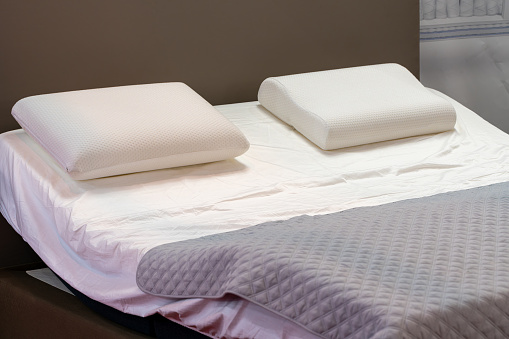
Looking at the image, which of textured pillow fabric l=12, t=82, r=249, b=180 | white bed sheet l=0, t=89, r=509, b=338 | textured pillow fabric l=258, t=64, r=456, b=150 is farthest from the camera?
textured pillow fabric l=258, t=64, r=456, b=150

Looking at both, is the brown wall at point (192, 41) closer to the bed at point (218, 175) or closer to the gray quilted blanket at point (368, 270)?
the bed at point (218, 175)

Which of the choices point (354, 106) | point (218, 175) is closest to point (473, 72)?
point (354, 106)

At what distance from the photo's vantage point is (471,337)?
45.4 inches

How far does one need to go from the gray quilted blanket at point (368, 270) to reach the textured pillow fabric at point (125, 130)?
52 centimetres

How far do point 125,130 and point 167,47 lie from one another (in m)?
0.75

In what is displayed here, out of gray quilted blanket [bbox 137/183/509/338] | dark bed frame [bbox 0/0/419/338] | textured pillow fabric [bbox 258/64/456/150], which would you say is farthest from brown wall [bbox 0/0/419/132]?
gray quilted blanket [bbox 137/183/509/338]

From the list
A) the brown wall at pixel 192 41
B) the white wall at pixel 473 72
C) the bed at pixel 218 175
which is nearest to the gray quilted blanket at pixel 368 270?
the bed at pixel 218 175

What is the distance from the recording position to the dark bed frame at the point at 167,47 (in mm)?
2398

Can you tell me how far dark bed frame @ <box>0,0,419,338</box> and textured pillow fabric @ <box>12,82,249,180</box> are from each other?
0.31 metres

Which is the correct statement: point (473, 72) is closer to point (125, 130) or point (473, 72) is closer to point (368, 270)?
point (125, 130)

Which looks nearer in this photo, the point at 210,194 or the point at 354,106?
the point at 210,194

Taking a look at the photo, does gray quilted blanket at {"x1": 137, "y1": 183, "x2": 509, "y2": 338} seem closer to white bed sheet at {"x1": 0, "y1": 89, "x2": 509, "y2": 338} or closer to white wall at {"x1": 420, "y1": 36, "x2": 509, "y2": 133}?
white bed sheet at {"x1": 0, "y1": 89, "x2": 509, "y2": 338}

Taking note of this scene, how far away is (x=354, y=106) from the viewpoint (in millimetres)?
2402

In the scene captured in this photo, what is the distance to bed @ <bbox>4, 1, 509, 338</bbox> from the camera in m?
1.38
